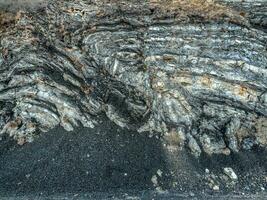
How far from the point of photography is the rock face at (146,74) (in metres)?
13.0

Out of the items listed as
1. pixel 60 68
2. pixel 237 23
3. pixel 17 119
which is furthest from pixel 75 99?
pixel 237 23

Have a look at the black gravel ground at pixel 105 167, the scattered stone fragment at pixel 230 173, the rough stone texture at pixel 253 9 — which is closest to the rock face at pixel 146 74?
the rough stone texture at pixel 253 9

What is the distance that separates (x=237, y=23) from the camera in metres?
13.5

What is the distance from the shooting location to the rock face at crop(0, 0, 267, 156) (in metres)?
13.0

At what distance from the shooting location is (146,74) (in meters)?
13.6

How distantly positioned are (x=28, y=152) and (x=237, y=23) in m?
8.83

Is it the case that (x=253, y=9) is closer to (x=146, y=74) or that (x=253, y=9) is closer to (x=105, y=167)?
(x=146, y=74)

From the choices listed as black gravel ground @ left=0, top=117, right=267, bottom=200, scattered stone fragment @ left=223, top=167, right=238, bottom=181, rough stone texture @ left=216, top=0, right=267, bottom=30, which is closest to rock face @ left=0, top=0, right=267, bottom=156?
rough stone texture @ left=216, top=0, right=267, bottom=30

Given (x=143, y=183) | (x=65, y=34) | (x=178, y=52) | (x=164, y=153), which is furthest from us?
(x=65, y=34)

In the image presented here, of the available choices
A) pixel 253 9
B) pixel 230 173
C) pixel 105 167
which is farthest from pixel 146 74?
pixel 253 9

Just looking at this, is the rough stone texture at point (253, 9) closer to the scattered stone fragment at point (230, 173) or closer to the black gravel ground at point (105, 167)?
the black gravel ground at point (105, 167)

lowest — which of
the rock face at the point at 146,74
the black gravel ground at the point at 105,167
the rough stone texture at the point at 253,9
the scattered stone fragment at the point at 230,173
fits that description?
the scattered stone fragment at the point at 230,173

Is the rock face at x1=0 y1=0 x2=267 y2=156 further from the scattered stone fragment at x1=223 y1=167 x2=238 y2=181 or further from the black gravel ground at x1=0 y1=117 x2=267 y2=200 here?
the scattered stone fragment at x1=223 y1=167 x2=238 y2=181

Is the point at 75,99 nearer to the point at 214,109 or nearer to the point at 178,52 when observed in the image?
the point at 178,52
